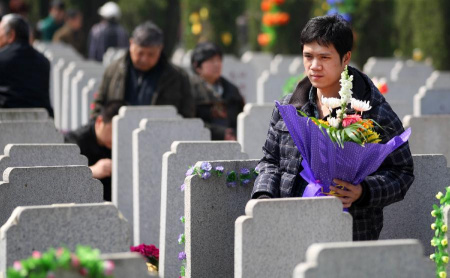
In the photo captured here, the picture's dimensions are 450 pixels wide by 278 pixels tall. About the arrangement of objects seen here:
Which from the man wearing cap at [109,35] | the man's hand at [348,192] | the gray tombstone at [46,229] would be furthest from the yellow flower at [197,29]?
the gray tombstone at [46,229]

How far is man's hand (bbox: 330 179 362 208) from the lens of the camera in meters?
4.91

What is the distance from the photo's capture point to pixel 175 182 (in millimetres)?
6738

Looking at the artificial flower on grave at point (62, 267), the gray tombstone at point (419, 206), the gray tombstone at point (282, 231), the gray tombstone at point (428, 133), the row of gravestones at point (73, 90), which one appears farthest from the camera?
the row of gravestones at point (73, 90)

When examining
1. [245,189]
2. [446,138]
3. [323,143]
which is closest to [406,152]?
[323,143]

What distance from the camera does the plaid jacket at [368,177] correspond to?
495 centimetres

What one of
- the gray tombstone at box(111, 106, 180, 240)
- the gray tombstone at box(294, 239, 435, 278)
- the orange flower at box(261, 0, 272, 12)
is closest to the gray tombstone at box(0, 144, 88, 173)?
the gray tombstone at box(111, 106, 180, 240)

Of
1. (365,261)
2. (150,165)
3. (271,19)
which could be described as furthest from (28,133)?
(271,19)

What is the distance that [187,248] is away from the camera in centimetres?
559

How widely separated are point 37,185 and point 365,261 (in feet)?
7.37

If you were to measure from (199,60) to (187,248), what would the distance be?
5.11 metres

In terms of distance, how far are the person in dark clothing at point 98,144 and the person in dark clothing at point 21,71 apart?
0.97m

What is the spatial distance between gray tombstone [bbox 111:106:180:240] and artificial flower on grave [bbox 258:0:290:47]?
13635 millimetres

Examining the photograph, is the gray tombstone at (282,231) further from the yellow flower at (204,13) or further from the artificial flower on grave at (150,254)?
the yellow flower at (204,13)

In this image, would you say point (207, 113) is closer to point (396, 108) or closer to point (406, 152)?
point (396, 108)
